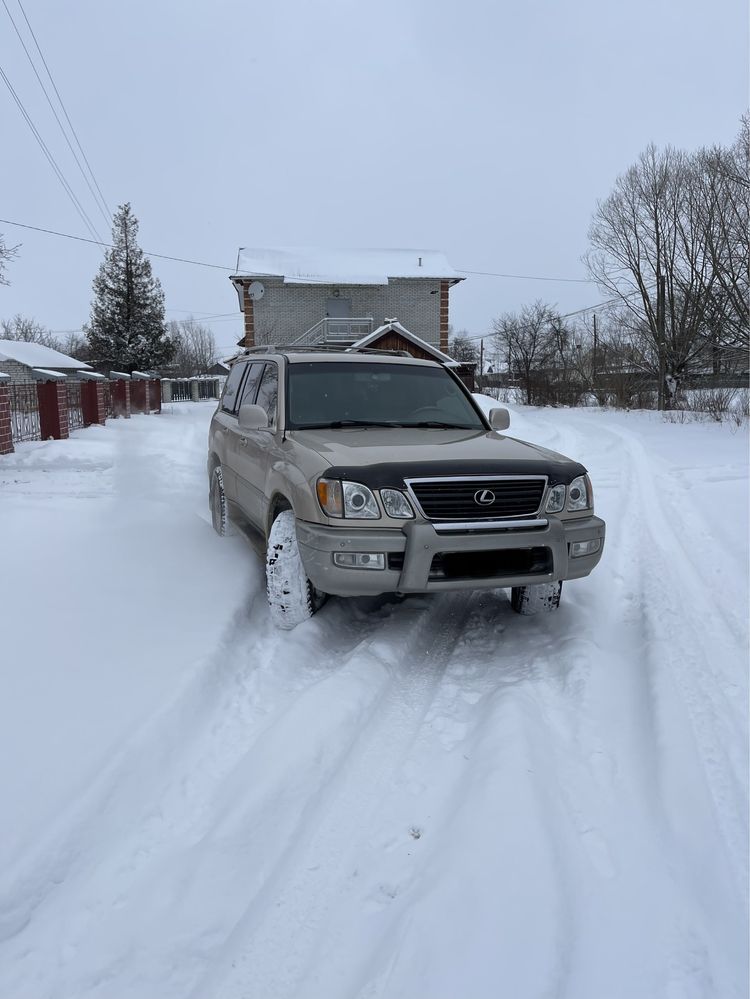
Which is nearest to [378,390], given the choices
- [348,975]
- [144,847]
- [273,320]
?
[144,847]

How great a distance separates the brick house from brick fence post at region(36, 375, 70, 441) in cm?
1869

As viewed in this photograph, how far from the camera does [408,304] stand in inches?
1416

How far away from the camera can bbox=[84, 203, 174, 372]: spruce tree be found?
4462 cm

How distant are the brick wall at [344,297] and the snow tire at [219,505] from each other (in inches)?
1115

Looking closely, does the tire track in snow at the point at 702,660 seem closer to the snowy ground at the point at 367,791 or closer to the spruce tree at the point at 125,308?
the snowy ground at the point at 367,791

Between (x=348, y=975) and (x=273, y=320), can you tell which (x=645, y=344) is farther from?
(x=348, y=975)

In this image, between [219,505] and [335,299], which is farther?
[335,299]

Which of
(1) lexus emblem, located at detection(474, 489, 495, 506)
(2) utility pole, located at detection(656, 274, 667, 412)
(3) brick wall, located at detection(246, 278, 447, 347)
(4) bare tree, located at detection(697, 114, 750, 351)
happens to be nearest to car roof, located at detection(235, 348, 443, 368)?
(1) lexus emblem, located at detection(474, 489, 495, 506)

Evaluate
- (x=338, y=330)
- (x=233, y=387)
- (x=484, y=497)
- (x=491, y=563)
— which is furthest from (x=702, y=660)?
(x=338, y=330)

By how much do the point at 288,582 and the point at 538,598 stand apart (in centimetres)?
162

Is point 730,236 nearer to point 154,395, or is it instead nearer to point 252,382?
point 252,382

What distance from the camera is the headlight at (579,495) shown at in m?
4.05

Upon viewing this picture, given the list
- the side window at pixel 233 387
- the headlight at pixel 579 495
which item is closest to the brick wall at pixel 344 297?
the side window at pixel 233 387

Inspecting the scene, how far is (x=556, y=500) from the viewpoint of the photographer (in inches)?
157
